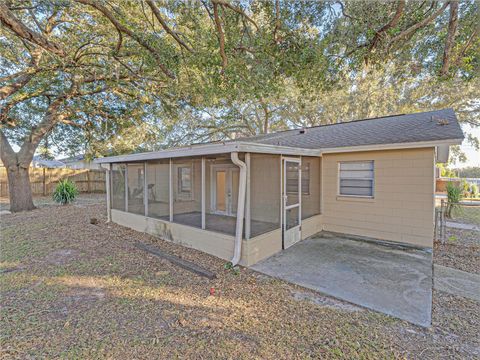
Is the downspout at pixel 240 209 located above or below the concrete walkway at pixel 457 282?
above

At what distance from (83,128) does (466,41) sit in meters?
13.8

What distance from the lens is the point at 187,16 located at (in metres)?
5.87

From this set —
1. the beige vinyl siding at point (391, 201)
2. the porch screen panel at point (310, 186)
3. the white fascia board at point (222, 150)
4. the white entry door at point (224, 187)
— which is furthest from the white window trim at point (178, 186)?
the beige vinyl siding at point (391, 201)

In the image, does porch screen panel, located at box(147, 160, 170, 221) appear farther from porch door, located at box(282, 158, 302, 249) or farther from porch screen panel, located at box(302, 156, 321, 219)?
porch screen panel, located at box(302, 156, 321, 219)

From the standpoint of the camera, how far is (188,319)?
279 centimetres

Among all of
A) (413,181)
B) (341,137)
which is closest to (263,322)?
(413,181)

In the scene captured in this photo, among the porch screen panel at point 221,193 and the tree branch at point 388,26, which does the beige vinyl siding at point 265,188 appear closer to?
the porch screen panel at point 221,193

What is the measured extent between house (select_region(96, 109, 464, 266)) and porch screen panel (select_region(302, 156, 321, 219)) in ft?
0.09

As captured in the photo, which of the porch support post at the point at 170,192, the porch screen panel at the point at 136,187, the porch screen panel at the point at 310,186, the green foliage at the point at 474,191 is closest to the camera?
the porch support post at the point at 170,192

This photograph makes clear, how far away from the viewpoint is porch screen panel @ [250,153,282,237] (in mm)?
4531

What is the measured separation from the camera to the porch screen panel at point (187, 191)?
5.29 m

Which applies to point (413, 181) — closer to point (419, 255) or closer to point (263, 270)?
point (419, 255)

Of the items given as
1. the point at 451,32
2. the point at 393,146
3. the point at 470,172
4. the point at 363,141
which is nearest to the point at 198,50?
the point at 363,141

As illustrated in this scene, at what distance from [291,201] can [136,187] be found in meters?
4.55
